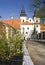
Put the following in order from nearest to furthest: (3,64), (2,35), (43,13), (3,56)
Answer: (3,64) < (3,56) < (2,35) < (43,13)

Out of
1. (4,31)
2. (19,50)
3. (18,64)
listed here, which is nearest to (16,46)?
(19,50)

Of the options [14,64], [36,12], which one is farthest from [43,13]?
[14,64]

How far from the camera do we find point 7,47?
649 cm

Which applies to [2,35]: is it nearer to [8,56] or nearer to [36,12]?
[8,56]

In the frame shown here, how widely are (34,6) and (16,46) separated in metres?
36.5

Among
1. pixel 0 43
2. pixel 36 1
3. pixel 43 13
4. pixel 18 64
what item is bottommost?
pixel 18 64

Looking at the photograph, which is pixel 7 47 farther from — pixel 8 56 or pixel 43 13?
pixel 43 13

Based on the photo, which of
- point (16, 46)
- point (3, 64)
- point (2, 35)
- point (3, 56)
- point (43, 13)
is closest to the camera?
point (3, 64)

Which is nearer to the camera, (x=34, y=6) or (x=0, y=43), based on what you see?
(x=0, y=43)

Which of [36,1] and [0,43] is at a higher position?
[36,1]

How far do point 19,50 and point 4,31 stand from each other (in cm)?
135

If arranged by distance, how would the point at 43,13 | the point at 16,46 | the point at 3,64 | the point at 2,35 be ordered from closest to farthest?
1. the point at 3,64
2. the point at 2,35
3. the point at 16,46
4. the point at 43,13

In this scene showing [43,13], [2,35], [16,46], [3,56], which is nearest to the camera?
[3,56]

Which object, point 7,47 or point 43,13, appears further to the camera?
point 43,13
